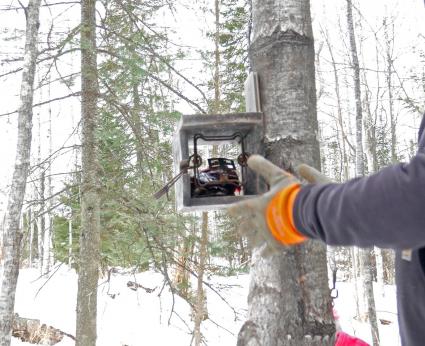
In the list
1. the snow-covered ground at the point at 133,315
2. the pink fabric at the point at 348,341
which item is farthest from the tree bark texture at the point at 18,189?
the snow-covered ground at the point at 133,315

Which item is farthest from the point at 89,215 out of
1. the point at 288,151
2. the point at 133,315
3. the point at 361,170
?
the point at 133,315

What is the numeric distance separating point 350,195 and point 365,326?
13.9 meters

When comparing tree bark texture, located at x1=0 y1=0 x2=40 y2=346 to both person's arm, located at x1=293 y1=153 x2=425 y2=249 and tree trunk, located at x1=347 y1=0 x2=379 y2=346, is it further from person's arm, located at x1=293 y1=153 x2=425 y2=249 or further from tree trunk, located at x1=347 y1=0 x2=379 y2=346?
tree trunk, located at x1=347 y1=0 x2=379 y2=346

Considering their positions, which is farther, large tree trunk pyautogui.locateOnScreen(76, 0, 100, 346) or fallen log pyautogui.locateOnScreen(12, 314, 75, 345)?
fallen log pyautogui.locateOnScreen(12, 314, 75, 345)

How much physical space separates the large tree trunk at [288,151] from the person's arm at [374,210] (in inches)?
41.7

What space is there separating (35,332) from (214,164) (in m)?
8.98

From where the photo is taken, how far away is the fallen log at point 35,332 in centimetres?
997

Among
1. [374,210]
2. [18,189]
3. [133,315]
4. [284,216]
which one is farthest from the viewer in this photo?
[133,315]

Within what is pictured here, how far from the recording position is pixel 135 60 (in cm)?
561

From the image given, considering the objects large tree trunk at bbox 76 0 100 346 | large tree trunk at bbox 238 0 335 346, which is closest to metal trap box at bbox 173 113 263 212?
large tree trunk at bbox 238 0 335 346

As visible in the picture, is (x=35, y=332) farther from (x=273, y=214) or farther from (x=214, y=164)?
(x=273, y=214)

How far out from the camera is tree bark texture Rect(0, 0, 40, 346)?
5.08 meters

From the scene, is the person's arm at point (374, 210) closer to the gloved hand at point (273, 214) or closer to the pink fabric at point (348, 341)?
the gloved hand at point (273, 214)

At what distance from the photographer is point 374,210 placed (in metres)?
0.95
